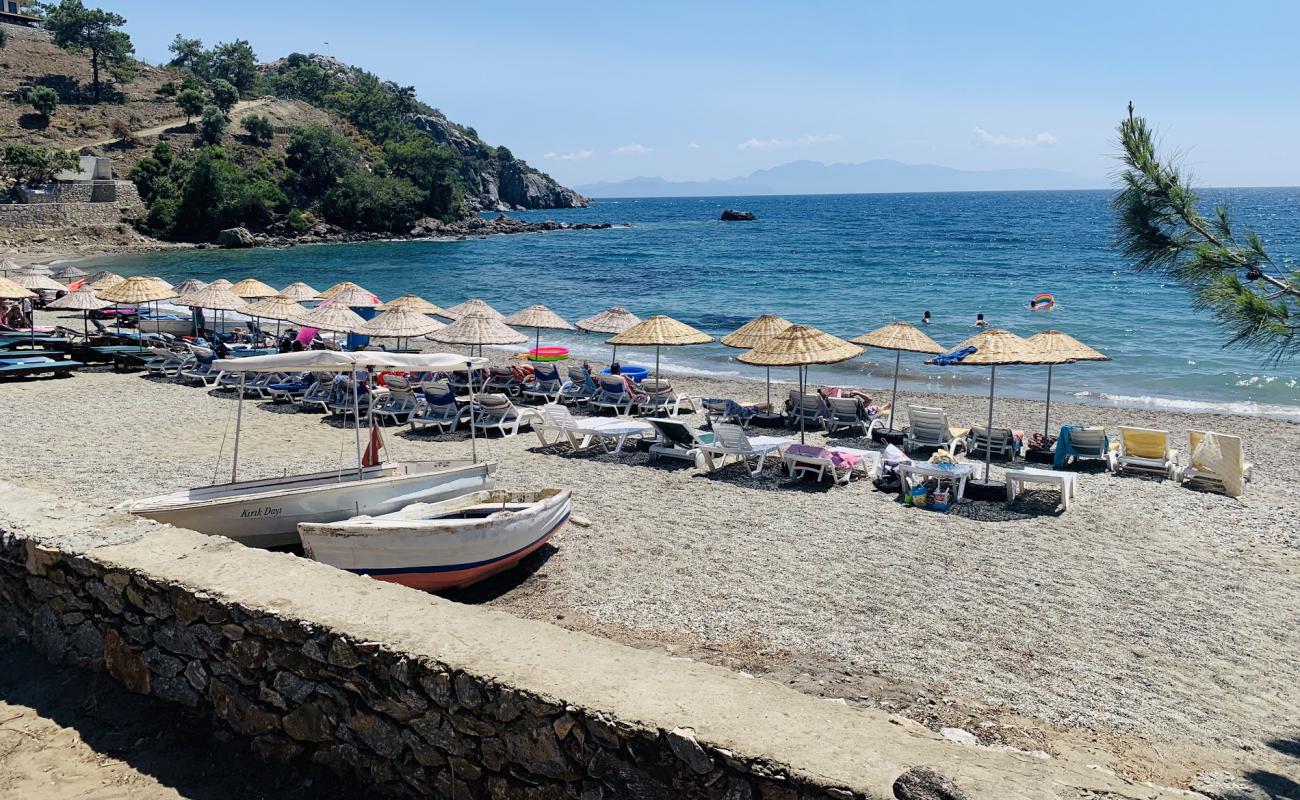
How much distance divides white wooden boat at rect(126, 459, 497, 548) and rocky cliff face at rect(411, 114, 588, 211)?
12785 cm

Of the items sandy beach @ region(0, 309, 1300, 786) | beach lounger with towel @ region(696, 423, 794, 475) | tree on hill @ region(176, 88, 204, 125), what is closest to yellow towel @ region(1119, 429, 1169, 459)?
sandy beach @ region(0, 309, 1300, 786)

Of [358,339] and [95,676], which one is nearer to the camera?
[95,676]

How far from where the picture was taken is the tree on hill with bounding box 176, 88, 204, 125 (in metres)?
78.9

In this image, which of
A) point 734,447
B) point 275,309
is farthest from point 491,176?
point 734,447

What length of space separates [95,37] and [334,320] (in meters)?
84.2

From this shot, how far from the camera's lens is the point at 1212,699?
6.32 meters

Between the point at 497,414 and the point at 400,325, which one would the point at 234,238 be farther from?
the point at 497,414

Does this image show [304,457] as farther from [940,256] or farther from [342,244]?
[342,244]

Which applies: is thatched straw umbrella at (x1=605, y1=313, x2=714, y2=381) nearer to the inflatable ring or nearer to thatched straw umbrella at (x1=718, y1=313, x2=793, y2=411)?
thatched straw umbrella at (x1=718, y1=313, x2=793, y2=411)

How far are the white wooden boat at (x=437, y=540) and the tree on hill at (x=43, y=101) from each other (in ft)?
266

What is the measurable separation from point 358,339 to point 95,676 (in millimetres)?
18177

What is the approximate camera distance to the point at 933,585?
27.1ft

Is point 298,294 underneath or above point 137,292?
underneath

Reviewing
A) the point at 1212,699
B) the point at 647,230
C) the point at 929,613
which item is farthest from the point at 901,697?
the point at 647,230
